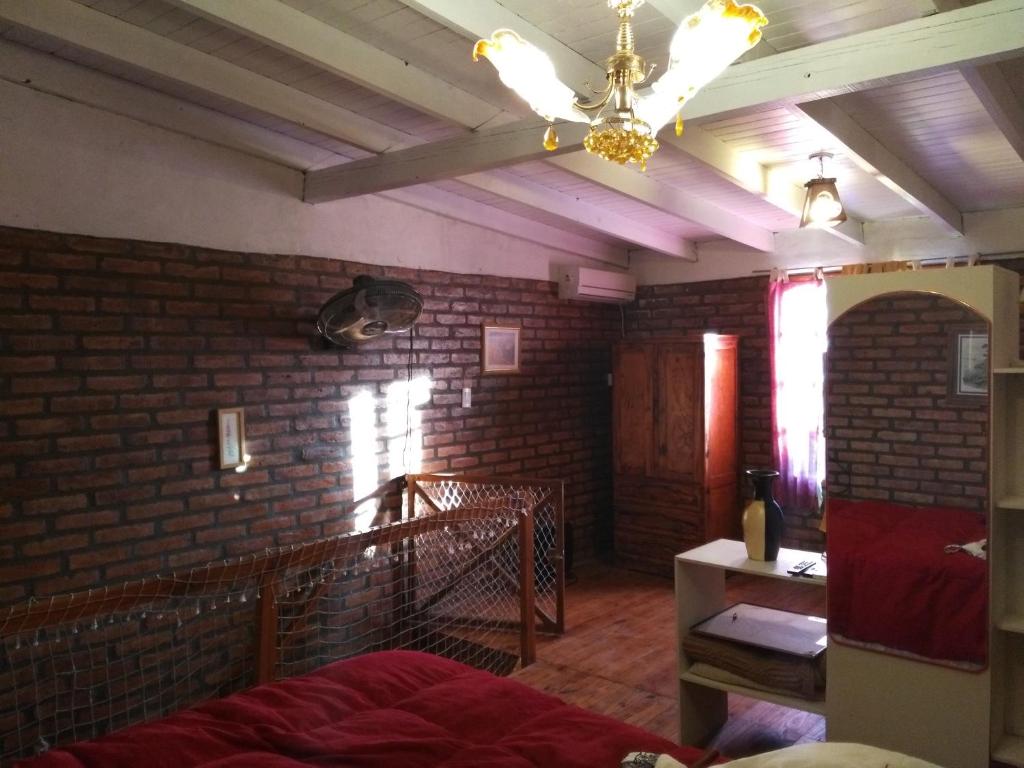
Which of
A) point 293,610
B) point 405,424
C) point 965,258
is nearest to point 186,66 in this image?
point 405,424

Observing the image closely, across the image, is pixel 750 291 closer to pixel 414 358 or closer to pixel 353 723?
pixel 414 358

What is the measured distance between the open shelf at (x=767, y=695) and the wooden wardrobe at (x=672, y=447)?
7.43 feet

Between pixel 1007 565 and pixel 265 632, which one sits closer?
pixel 1007 565

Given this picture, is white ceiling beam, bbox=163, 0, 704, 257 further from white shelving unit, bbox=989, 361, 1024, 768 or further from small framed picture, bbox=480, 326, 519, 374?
white shelving unit, bbox=989, 361, 1024, 768

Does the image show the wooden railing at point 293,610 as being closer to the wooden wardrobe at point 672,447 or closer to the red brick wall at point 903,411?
the wooden wardrobe at point 672,447

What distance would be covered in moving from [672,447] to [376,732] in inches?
148

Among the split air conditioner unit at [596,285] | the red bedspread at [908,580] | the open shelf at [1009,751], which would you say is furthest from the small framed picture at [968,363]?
the split air conditioner unit at [596,285]

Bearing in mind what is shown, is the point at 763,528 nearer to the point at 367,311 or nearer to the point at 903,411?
the point at 903,411

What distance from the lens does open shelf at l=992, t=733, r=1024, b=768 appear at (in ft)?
7.70

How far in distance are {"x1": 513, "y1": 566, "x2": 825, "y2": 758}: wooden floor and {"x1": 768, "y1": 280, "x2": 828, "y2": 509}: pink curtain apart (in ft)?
2.33

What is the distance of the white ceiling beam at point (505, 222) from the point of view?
4.36m

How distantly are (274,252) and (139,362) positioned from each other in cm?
87

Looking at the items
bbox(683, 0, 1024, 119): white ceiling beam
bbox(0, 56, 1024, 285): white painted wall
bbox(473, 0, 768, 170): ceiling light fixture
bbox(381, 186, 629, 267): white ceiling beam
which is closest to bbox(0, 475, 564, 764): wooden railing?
bbox(0, 56, 1024, 285): white painted wall

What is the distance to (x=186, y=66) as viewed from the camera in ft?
9.21
